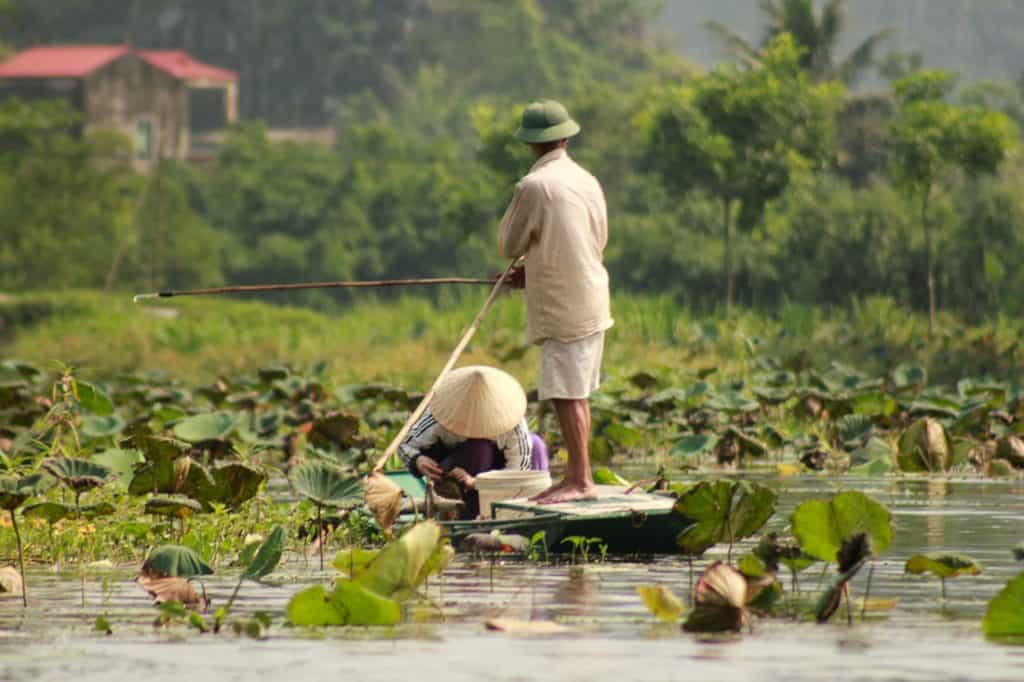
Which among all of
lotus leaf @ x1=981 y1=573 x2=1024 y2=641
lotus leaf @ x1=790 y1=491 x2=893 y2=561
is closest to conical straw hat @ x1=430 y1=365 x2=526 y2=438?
lotus leaf @ x1=790 y1=491 x2=893 y2=561

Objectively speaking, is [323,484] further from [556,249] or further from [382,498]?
[556,249]

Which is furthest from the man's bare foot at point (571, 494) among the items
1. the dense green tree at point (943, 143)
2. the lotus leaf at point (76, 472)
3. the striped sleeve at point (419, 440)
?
the dense green tree at point (943, 143)

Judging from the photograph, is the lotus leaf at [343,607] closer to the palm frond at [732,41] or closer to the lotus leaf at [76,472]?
the lotus leaf at [76,472]

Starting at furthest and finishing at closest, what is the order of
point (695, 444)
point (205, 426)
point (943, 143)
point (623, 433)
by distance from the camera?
1. point (943, 143)
2. point (623, 433)
3. point (695, 444)
4. point (205, 426)

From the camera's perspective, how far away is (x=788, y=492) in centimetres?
1156

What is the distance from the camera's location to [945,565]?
6.82m

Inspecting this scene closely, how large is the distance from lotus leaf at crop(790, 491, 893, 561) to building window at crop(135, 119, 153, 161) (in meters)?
55.2

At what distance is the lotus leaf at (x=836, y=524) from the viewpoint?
670 centimetres

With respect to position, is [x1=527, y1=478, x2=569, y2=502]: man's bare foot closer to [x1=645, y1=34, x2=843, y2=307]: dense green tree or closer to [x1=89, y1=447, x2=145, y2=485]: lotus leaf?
[x1=89, y1=447, x2=145, y2=485]: lotus leaf

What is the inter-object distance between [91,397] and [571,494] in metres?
2.94

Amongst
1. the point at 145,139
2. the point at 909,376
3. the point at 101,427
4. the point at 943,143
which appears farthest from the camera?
the point at 145,139

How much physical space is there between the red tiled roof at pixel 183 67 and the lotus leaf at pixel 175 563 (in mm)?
54483

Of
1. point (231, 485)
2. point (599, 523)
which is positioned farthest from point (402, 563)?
point (231, 485)

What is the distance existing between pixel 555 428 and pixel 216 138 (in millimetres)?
49916
